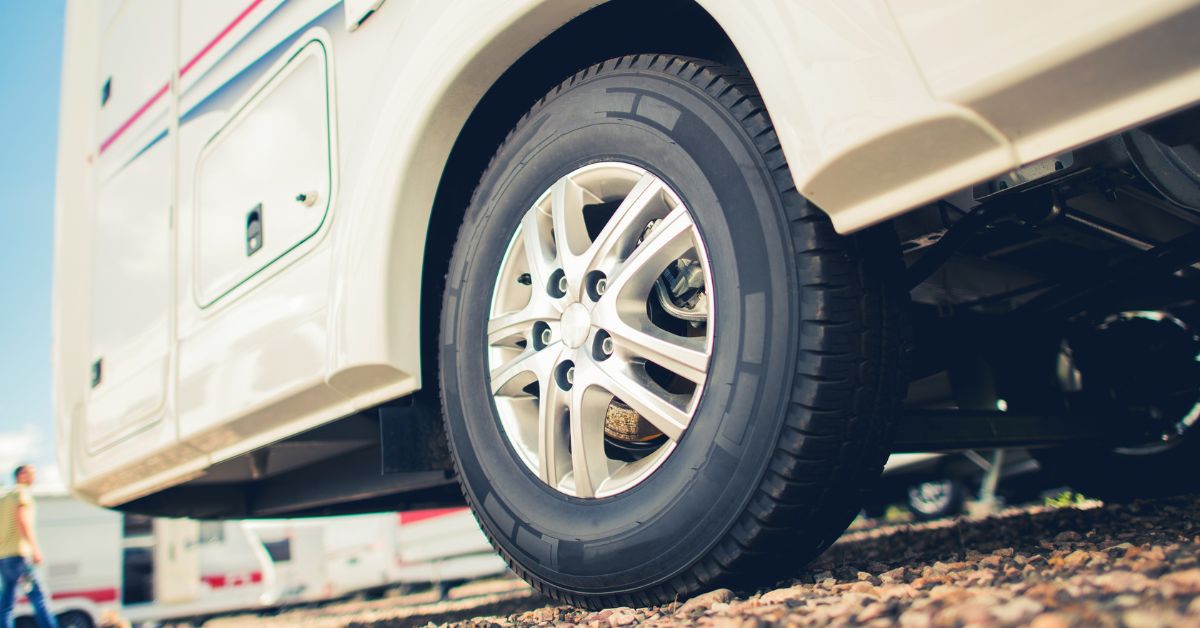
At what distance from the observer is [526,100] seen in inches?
76.1

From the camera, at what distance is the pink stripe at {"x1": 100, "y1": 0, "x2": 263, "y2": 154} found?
237 cm

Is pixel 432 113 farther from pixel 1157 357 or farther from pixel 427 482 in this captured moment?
pixel 1157 357

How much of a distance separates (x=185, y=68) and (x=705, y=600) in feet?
7.47

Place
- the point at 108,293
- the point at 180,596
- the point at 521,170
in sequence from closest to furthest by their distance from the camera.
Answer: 1. the point at 521,170
2. the point at 108,293
3. the point at 180,596

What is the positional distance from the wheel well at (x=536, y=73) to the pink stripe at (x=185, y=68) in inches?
33.1

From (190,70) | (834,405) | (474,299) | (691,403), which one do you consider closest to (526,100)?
(474,299)

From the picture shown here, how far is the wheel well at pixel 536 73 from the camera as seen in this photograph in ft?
5.57

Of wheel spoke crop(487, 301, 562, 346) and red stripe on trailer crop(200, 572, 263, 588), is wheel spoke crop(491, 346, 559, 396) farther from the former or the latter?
red stripe on trailer crop(200, 572, 263, 588)

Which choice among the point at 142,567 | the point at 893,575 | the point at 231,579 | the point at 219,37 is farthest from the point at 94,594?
the point at 893,575

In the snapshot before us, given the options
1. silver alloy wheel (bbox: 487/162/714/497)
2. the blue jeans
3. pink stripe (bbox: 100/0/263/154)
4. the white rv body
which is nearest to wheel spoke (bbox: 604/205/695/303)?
silver alloy wheel (bbox: 487/162/714/497)

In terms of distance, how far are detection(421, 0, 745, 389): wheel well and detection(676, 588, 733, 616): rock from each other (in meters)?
0.88

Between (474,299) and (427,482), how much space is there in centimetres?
88

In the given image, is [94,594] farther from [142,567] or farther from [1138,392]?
[1138,392]

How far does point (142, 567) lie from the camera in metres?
9.40
